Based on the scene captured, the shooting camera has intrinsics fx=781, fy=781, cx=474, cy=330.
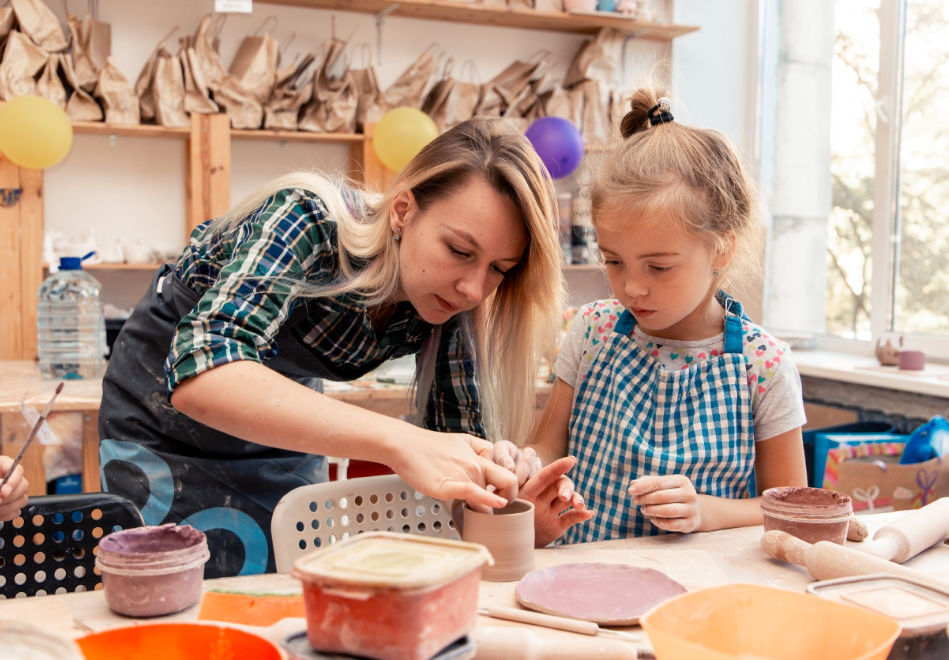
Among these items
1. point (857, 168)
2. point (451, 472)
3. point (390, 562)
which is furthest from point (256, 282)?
point (857, 168)

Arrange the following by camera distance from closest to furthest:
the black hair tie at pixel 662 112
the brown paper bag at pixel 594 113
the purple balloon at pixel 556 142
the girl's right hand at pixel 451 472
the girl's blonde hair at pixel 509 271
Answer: the girl's right hand at pixel 451 472
the girl's blonde hair at pixel 509 271
the black hair tie at pixel 662 112
the purple balloon at pixel 556 142
the brown paper bag at pixel 594 113

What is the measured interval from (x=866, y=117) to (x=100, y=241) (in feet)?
11.1

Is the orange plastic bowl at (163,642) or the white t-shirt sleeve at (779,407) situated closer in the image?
the orange plastic bowl at (163,642)

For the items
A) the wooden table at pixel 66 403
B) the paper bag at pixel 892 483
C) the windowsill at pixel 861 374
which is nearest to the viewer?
the paper bag at pixel 892 483

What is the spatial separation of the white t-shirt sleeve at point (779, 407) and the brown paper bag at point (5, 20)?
9.94ft

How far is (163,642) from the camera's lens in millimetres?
679

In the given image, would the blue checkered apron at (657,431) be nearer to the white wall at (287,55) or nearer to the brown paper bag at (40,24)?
the white wall at (287,55)

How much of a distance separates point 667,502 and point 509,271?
0.49m

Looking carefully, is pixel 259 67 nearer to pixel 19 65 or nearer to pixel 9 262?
pixel 19 65

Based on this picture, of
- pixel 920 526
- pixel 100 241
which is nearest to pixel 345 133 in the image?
pixel 100 241

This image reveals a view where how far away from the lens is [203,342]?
1034mm

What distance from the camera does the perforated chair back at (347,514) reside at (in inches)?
45.5

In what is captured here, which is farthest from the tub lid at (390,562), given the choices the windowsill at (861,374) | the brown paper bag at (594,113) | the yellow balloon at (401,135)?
the brown paper bag at (594,113)

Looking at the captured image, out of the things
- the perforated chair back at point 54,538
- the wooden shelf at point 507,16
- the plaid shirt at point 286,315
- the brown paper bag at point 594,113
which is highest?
the wooden shelf at point 507,16
